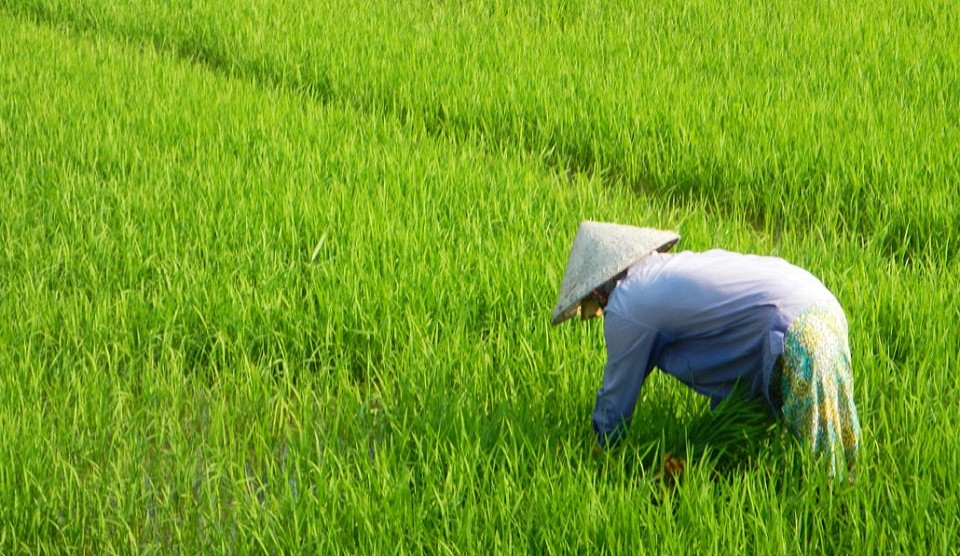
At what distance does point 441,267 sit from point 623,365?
3.49 feet

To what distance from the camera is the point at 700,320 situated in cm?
211

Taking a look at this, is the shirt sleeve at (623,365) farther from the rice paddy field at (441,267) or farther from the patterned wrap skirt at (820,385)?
the patterned wrap skirt at (820,385)

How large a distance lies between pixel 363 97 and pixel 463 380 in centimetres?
271

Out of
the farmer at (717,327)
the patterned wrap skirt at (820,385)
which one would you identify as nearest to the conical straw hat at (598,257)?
the farmer at (717,327)

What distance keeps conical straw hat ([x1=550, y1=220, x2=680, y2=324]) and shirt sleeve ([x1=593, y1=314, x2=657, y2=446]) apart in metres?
0.08

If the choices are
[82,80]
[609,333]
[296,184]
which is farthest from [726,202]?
[82,80]

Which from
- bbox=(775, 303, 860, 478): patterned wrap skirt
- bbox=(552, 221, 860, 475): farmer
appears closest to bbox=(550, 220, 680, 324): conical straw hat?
bbox=(552, 221, 860, 475): farmer

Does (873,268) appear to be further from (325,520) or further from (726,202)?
(325,520)

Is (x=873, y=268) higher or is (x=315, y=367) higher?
(x=873, y=268)

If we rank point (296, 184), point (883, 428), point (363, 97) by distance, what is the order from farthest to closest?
point (363, 97)
point (296, 184)
point (883, 428)

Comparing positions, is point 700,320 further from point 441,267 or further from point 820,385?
point 441,267

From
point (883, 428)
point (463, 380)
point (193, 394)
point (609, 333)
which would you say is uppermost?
point (609, 333)

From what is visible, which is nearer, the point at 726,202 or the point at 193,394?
the point at 193,394

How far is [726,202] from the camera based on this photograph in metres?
3.99
